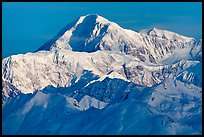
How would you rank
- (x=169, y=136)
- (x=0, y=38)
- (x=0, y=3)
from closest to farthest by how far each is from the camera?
(x=0, y=3)
(x=0, y=38)
(x=169, y=136)

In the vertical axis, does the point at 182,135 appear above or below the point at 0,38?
below

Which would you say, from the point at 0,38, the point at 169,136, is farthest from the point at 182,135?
the point at 0,38

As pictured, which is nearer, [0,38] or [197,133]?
[0,38]

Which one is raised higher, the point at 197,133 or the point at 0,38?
the point at 0,38

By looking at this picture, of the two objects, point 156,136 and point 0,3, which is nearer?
point 0,3


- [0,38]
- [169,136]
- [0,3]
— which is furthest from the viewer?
[169,136]

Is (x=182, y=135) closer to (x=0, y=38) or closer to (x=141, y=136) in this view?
(x=141, y=136)

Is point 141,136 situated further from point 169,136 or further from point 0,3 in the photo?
point 0,3

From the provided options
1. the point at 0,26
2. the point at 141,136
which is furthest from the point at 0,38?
the point at 141,136
